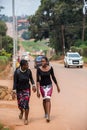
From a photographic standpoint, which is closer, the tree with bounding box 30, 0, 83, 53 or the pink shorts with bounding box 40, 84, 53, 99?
the pink shorts with bounding box 40, 84, 53, 99

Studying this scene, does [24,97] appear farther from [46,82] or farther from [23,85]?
[46,82]

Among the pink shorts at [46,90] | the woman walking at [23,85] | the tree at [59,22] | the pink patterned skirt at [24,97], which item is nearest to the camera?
the woman walking at [23,85]

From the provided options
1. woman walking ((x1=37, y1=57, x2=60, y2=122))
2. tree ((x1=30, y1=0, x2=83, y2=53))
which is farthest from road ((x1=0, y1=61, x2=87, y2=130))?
tree ((x1=30, y1=0, x2=83, y2=53))

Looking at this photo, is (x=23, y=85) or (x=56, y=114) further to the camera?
(x=56, y=114)

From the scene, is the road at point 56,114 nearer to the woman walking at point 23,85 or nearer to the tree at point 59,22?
Result: the woman walking at point 23,85

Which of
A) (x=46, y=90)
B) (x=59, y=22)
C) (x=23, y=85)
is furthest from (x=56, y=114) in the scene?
(x=59, y=22)

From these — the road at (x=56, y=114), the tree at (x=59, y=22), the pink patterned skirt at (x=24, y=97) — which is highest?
the pink patterned skirt at (x=24, y=97)

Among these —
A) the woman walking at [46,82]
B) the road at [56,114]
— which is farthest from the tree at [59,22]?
the woman walking at [46,82]

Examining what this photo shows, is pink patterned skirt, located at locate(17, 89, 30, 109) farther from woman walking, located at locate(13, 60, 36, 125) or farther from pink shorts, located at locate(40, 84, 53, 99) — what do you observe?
pink shorts, located at locate(40, 84, 53, 99)

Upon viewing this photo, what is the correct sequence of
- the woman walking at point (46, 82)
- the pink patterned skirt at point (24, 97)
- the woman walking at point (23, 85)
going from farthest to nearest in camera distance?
1. the woman walking at point (46, 82)
2. the pink patterned skirt at point (24, 97)
3. the woman walking at point (23, 85)

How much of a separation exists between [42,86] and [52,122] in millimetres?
817

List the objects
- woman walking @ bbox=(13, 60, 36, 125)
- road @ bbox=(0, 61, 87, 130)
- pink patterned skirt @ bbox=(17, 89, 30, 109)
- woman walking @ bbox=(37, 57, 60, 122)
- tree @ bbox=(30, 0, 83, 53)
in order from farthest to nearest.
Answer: tree @ bbox=(30, 0, 83, 53) → woman walking @ bbox=(37, 57, 60, 122) → pink patterned skirt @ bbox=(17, 89, 30, 109) → woman walking @ bbox=(13, 60, 36, 125) → road @ bbox=(0, 61, 87, 130)

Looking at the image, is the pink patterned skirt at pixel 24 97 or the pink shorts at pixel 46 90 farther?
the pink shorts at pixel 46 90

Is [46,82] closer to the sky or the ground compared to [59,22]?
closer to the sky
